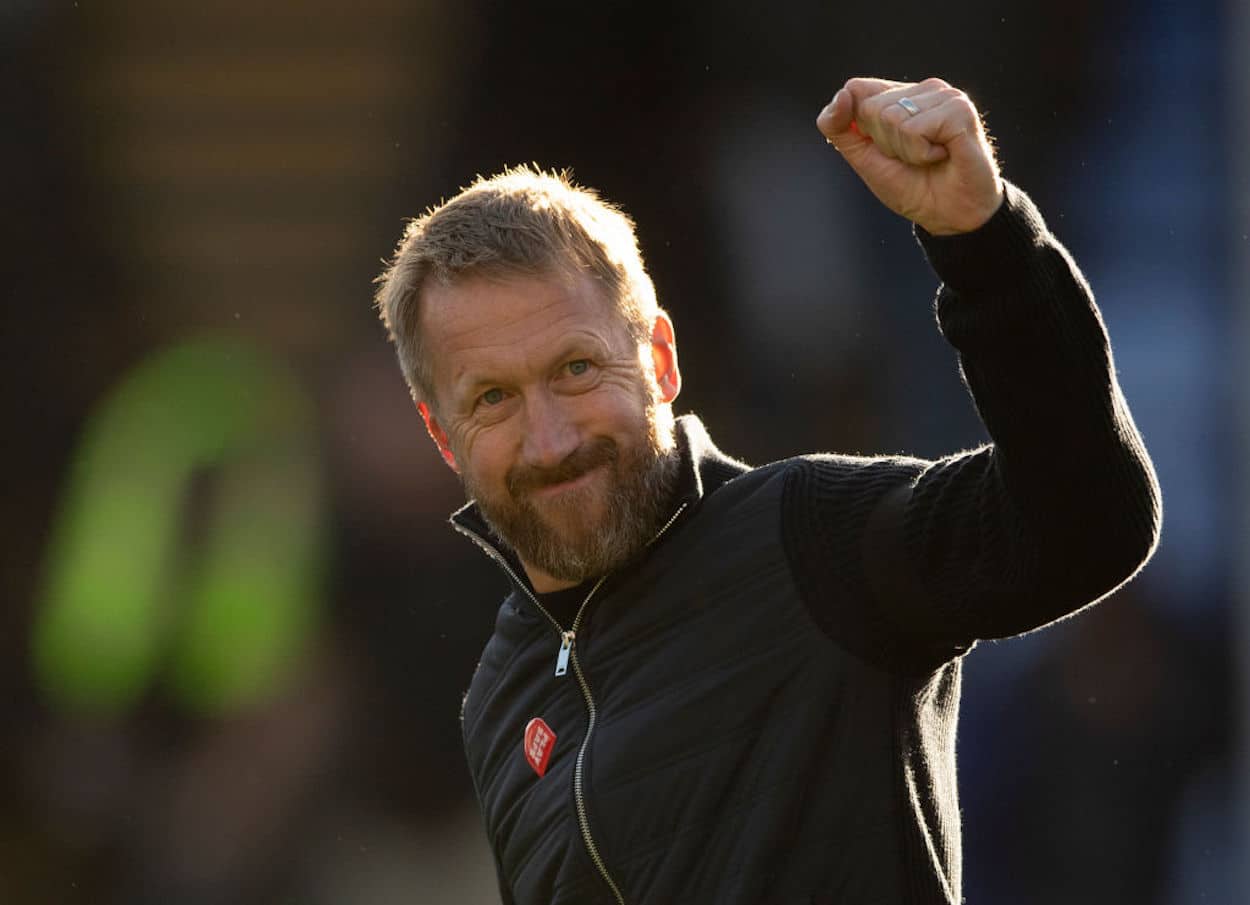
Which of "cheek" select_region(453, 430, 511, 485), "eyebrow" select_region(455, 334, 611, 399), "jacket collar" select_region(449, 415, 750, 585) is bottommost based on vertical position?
"jacket collar" select_region(449, 415, 750, 585)

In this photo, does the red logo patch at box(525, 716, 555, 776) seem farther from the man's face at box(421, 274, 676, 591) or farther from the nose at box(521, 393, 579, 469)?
the nose at box(521, 393, 579, 469)

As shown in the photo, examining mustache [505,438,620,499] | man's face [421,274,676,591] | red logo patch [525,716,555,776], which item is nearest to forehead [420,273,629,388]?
man's face [421,274,676,591]

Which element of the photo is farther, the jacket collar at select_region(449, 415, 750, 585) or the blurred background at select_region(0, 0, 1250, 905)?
the blurred background at select_region(0, 0, 1250, 905)

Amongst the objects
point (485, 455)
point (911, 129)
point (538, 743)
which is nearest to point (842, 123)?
point (911, 129)

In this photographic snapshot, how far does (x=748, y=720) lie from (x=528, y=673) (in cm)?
51

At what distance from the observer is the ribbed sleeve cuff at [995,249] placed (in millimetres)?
1767

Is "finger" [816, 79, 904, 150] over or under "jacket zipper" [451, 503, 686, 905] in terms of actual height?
over

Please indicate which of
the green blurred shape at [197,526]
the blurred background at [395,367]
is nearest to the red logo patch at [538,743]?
the blurred background at [395,367]

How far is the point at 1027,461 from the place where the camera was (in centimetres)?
178

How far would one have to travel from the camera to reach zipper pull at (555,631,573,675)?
243 cm

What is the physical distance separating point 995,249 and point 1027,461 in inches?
8.4

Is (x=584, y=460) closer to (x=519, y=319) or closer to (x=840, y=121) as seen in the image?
(x=519, y=319)

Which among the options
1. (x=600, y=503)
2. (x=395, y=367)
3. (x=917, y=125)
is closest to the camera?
(x=917, y=125)

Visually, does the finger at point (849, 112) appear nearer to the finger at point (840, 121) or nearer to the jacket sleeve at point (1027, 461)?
the finger at point (840, 121)
